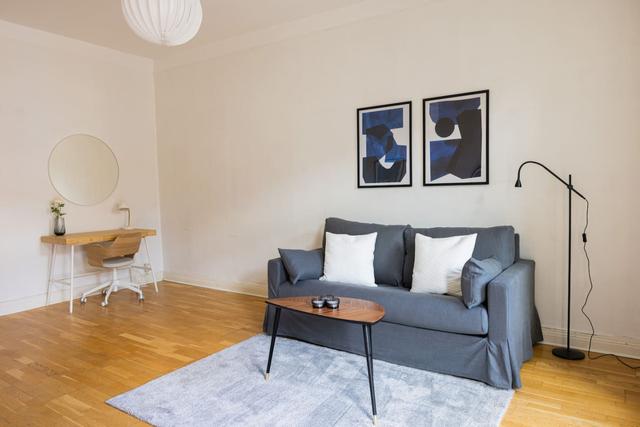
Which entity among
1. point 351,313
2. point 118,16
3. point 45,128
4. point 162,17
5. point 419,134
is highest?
point 118,16

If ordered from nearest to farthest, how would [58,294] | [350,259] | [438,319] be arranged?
[438,319]
[350,259]
[58,294]

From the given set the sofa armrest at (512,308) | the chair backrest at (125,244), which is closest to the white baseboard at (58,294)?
the chair backrest at (125,244)

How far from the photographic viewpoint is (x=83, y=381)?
2686 mm

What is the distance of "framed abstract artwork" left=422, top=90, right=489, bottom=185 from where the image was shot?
3.39 m

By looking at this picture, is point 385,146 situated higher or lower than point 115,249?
higher

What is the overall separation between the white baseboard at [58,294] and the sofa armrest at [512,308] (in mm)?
4524

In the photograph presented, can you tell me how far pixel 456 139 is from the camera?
3.49 m

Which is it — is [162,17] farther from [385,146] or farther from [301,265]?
[385,146]

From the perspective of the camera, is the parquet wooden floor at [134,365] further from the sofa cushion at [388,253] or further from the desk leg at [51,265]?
the sofa cushion at [388,253]

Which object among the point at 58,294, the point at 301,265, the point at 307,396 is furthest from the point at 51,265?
the point at 307,396

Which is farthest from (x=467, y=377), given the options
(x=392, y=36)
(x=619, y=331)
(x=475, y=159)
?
(x=392, y=36)

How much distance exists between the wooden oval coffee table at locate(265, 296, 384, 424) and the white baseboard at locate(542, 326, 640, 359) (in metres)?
1.55

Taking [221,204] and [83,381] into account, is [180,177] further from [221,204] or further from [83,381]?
[83,381]

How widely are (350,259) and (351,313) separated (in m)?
0.97
